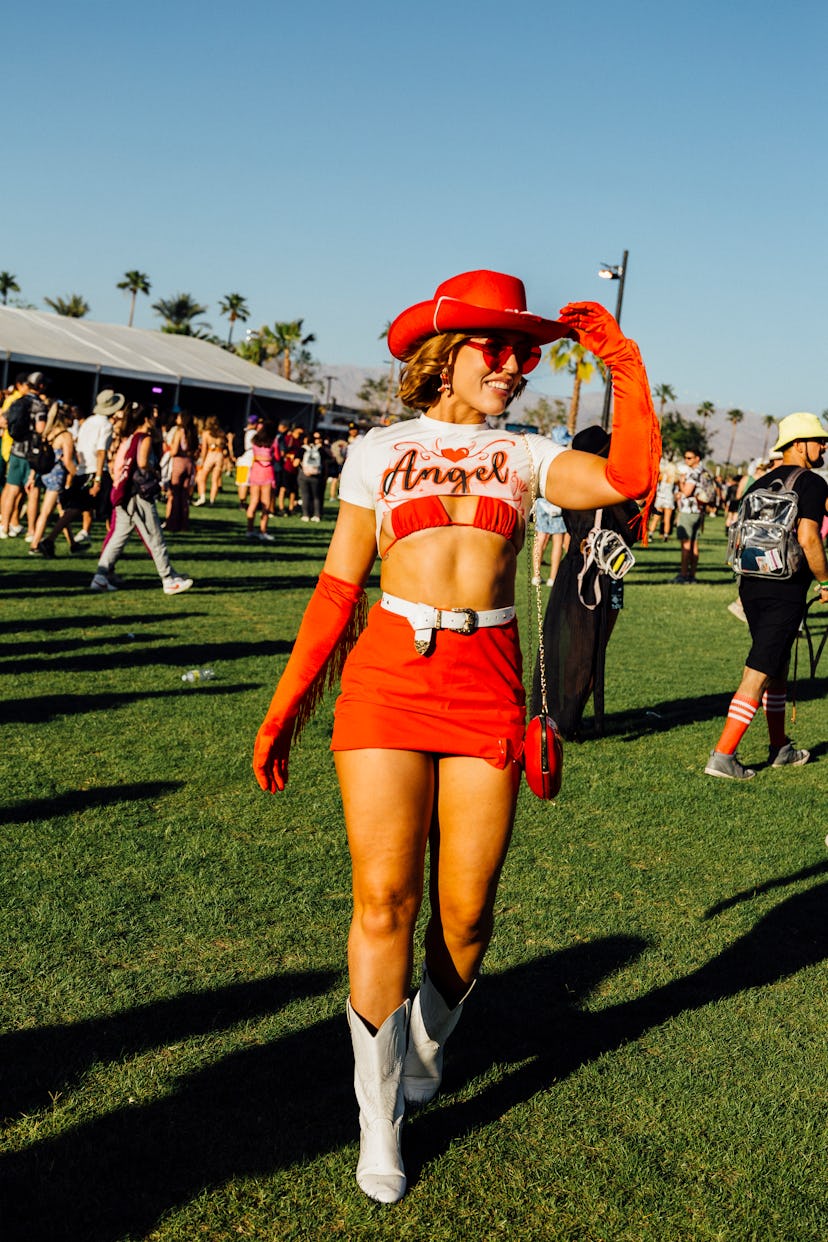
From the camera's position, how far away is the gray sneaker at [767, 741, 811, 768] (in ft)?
25.2

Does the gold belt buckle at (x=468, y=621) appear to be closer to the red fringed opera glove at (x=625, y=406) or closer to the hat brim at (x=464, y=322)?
the red fringed opera glove at (x=625, y=406)

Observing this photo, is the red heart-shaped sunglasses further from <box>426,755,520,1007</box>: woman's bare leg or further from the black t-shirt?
the black t-shirt

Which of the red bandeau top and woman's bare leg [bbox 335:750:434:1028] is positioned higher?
the red bandeau top

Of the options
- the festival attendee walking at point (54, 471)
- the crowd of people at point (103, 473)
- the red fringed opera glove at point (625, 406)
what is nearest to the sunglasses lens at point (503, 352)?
the red fringed opera glove at point (625, 406)

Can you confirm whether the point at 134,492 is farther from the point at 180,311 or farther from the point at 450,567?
the point at 180,311

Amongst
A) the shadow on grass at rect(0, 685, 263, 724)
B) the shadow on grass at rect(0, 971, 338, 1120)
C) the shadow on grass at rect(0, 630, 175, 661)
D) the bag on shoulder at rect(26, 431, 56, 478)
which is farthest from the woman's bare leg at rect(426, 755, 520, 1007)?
the bag on shoulder at rect(26, 431, 56, 478)

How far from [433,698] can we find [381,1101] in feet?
3.23

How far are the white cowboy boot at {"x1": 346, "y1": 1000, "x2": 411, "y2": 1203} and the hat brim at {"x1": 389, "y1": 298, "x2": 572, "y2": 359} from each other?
5.57 ft

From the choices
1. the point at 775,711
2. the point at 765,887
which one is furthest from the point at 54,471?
the point at 765,887

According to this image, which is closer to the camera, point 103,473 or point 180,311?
point 103,473

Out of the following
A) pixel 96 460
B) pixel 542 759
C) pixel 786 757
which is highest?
pixel 96 460

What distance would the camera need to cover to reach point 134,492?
38.5 feet

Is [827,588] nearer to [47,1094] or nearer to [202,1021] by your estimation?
[202,1021]

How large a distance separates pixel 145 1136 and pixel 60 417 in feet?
41.4
